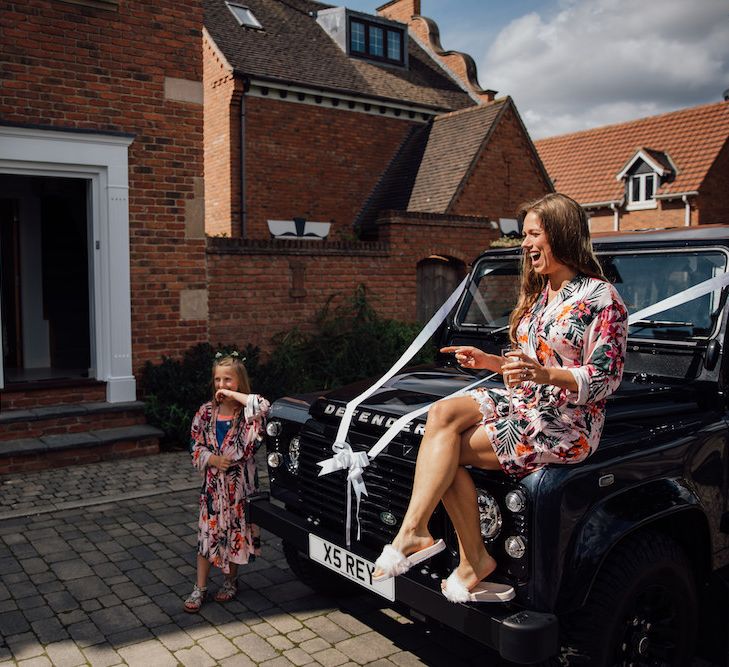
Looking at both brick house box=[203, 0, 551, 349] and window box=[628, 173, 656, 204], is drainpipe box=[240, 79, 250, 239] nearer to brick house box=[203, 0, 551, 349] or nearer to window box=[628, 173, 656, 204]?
brick house box=[203, 0, 551, 349]

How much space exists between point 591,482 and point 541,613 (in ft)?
1.63

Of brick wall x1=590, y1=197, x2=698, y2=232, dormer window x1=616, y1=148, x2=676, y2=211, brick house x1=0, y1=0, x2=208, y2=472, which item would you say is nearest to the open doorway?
brick house x1=0, y1=0, x2=208, y2=472

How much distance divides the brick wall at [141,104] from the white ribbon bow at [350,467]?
5602 millimetres

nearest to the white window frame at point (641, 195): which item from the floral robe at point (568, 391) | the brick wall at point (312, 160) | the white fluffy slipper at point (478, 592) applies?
the brick wall at point (312, 160)

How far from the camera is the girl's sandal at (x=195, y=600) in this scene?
4.02 meters

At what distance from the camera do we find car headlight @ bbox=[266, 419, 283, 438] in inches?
155

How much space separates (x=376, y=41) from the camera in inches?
784

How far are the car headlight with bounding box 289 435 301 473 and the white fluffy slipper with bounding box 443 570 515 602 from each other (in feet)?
4.35

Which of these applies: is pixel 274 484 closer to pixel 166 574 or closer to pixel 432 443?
pixel 166 574

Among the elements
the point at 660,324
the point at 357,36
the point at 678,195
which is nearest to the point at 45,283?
the point at 660,324

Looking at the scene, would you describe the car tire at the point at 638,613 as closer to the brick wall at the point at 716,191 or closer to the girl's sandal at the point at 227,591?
the girl's sandal at the point at 227,591

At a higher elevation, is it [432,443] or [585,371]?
[585,371]

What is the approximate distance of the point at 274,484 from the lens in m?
3.96

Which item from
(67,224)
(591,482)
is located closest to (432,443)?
(591,482)
